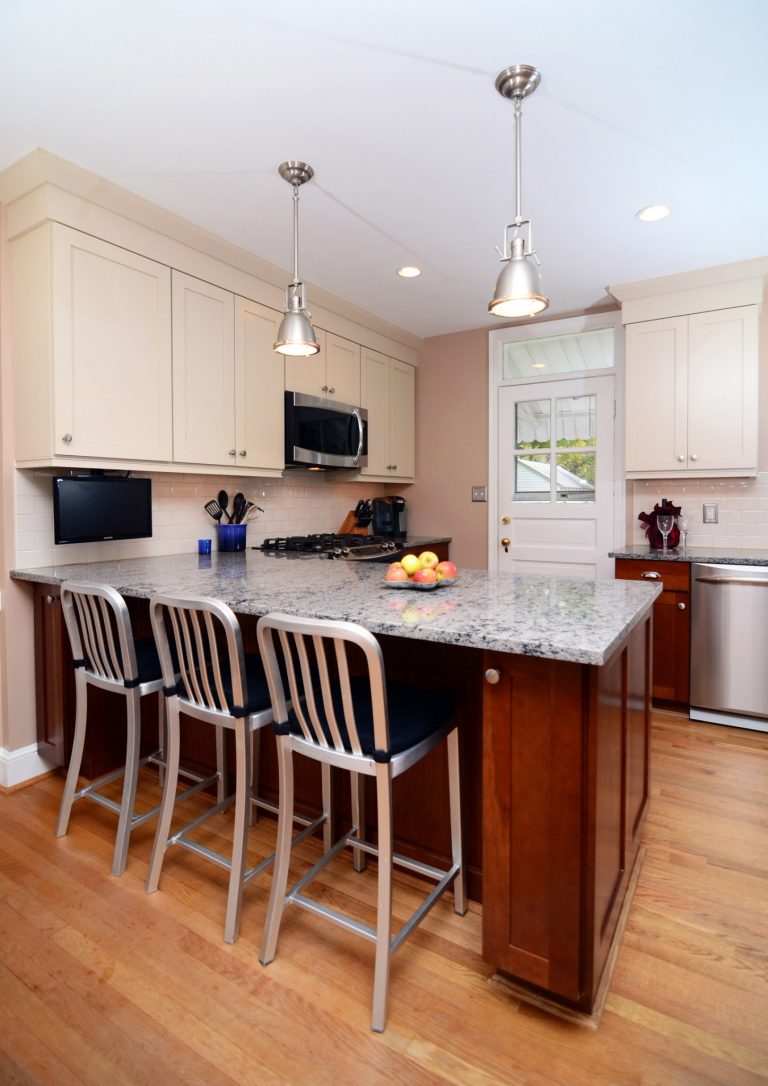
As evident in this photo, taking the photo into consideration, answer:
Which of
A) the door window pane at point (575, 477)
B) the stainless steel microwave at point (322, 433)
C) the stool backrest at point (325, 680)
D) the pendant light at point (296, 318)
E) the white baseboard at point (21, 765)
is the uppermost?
the pendant light at point (296, 318)

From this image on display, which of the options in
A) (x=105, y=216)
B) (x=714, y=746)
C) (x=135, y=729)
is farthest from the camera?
(x=714, y=746)

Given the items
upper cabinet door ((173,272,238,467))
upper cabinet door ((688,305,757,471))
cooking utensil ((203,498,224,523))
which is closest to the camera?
upper cabinet door ((173,272,238,467))

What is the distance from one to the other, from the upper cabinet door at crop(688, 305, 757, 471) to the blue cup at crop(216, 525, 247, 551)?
271 cm

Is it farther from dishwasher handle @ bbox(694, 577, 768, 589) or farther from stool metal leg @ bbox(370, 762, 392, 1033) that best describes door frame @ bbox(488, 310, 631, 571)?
stool metal leg @ bbox(370, 762, 392, 1033)

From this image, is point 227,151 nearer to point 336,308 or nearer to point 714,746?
point 336,308

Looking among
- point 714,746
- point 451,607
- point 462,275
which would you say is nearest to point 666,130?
point 462,275

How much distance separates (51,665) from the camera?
2.48 metres

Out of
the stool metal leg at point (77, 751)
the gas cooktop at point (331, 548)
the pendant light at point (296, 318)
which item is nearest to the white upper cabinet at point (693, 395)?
the gas cooktop at point (331, 548)

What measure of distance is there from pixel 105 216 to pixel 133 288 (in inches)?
11.5

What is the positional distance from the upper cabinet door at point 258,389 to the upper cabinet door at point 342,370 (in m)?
0.48

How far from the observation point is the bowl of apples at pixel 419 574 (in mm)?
1833

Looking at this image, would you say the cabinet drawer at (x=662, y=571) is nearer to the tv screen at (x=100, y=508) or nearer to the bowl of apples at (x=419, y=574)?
the bowl of apples at (x=419, y=574)

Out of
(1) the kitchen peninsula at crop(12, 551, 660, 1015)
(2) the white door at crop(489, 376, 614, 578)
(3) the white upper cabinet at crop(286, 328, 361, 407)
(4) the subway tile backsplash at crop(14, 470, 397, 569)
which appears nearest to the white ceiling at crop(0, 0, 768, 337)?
(3) the white upper cabinet at crop(286, 328, 361, 407)

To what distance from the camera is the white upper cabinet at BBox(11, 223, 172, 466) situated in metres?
2.30
